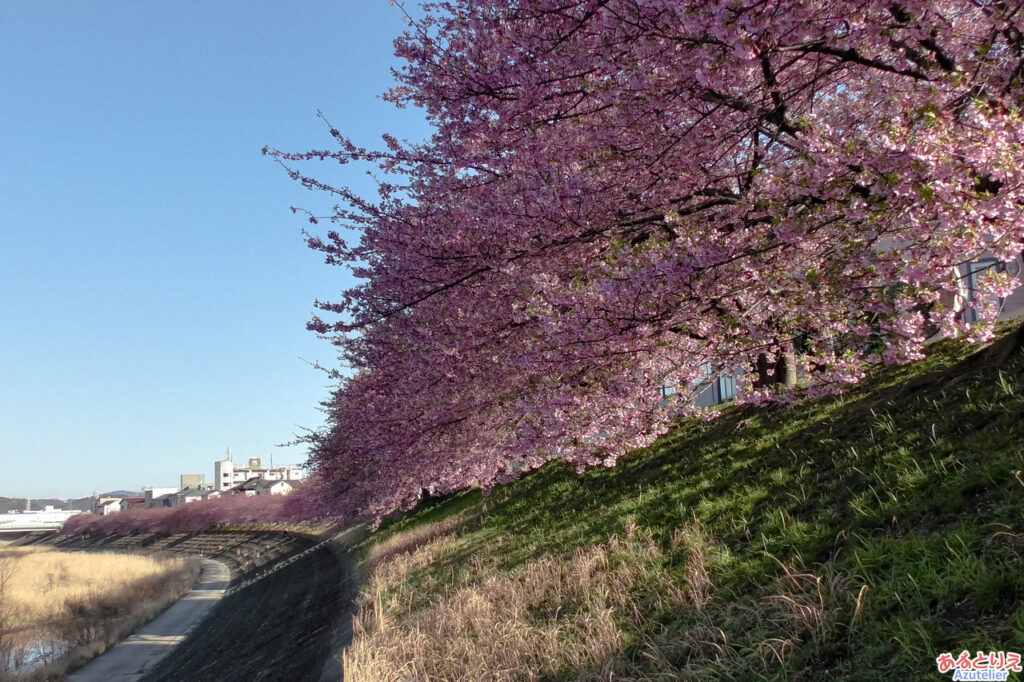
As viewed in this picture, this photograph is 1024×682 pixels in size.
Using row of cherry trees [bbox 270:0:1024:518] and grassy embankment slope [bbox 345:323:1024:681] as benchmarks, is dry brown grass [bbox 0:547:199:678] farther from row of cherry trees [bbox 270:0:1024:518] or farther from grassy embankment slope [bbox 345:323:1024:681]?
row of cherry trees [bbox 270:0:1024:518]

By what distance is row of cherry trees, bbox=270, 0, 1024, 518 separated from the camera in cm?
521

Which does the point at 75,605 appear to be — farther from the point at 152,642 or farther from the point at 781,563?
the point at 781,563

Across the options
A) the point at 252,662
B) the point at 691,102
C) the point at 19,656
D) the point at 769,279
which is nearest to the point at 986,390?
the point at 769,279

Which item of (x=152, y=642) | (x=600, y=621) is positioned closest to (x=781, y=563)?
(x=600, y=621)

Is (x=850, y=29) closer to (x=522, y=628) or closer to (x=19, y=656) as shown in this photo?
(x=522, y=628)

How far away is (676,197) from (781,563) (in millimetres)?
3906

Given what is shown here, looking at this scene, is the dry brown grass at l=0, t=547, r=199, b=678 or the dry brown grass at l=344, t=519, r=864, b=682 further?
Result: the dry brown grass at l=0, t=547, r=199, b=678

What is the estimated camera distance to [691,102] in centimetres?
634

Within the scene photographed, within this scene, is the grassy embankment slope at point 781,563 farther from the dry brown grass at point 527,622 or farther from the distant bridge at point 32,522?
the distant bridge at point 32,522

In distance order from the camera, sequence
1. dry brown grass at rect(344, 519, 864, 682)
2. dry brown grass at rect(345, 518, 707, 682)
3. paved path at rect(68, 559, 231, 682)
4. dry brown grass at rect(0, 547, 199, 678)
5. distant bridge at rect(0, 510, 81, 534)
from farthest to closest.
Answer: distant bridge at rect(0, 510, 81, 534) → dry brown grass at rect(0, 547, 199, 678) → paved path at rect(68, 559, 231, 682) → dry brown grass at rect(345, 518, 707, 682) → dry brown grass at rect(344, 519, 864, 682)

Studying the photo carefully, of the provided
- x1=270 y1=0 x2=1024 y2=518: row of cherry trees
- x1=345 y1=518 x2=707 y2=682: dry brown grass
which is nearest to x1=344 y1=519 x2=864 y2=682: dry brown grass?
x1=345 y1=518 x2=707 y2=682: dry brown grass

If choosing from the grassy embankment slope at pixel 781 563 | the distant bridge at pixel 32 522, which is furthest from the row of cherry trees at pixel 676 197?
the distant bridge at pixel 32 522

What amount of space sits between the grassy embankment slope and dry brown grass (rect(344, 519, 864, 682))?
2cm

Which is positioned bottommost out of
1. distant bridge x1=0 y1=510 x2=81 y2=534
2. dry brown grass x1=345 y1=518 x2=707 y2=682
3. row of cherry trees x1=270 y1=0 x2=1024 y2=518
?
distant bridge x1=0 y1=510 x2=81 y2=534
